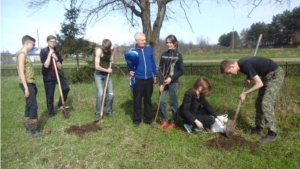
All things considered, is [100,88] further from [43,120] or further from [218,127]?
[218,127]

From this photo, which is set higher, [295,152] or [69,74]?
[69,74]

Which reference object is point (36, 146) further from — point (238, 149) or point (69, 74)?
point (69, 74)

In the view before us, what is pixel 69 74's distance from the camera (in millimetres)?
10664

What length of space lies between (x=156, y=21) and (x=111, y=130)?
21.7 ft

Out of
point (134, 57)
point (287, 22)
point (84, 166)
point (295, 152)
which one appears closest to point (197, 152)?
point (295, 152)

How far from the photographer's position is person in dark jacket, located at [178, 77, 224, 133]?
3889 millimetres

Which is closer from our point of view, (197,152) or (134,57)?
(197,152)

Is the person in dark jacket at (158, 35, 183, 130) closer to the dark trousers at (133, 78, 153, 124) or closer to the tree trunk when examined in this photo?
the dark trousers at (133, 78, 153, 124)

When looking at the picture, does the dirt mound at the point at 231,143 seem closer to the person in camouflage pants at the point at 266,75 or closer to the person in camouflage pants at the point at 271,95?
the person in camouflage pants at the point at 266,75

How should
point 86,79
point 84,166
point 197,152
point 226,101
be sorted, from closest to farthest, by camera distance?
point 84,166, point 197,152, point 226,101, point 86,79

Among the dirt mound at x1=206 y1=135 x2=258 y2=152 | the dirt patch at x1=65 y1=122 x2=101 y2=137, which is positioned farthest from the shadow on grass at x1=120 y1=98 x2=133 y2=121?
the dirt mound at x1=206 y1=135 x2=258 y2=152

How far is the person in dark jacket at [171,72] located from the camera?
4113mm

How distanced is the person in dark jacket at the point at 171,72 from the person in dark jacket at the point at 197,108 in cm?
30

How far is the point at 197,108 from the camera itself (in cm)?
409
